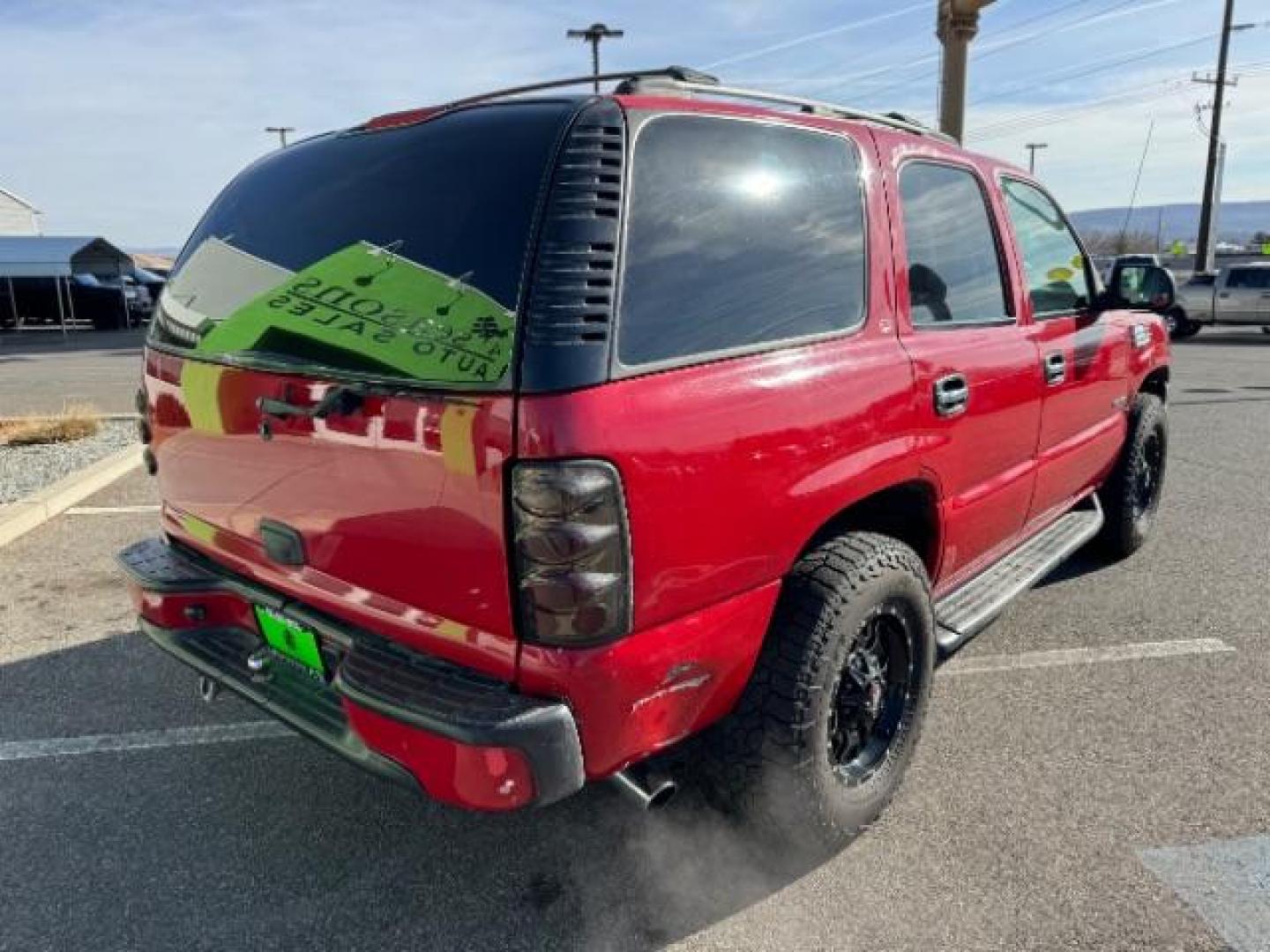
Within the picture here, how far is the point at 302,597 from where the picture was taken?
2404 millimetres

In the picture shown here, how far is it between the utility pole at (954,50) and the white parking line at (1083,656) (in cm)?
1252

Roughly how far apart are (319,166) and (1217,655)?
3.77 meters

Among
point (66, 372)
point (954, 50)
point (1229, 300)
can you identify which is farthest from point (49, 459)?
point (1229, 300)

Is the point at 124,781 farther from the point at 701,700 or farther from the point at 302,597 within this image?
the point at 701,700

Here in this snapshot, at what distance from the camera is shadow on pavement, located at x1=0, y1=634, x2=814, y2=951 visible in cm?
234

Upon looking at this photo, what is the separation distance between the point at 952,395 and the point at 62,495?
225 inches

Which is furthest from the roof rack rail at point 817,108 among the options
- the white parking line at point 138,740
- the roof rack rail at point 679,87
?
the white parking line at point 138,740

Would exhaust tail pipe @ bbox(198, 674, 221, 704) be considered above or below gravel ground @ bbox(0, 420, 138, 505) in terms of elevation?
above

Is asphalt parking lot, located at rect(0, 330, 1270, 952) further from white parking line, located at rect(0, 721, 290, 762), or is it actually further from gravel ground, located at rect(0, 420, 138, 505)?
gravel ground, located at rect(0, 420, 138, 505)

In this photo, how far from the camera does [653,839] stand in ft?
8.77

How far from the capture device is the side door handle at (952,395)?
109 inches

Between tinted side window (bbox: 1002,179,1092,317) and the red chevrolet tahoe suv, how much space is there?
2.20 feet

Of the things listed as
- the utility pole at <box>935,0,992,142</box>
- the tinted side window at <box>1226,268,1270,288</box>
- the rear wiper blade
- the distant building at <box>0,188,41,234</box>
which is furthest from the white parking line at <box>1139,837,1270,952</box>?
the distant building at <box>0,188,41,234</box>

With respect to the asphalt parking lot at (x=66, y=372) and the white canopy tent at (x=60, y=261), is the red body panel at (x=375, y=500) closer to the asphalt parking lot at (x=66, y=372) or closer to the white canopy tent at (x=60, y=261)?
the asphalt parking lot at (x=66, y=372)
